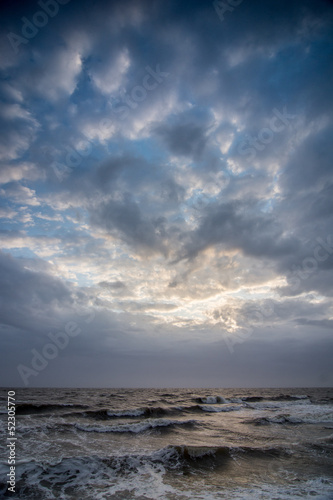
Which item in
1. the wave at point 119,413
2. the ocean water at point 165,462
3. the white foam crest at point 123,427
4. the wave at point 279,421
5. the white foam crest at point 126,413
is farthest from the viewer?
the white foam crest at point 126,413

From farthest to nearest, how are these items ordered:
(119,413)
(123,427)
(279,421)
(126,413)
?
1. (126,413)
2. (119,413)
3. (279,421)
4. (123,427)

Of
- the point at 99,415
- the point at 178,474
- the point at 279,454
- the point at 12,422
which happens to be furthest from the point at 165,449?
the point at 99,415

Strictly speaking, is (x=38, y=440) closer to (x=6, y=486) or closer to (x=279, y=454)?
(x=6, y=486)

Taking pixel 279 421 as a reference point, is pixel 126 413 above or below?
above

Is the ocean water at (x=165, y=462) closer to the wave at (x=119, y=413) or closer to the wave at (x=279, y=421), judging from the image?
the wave at (x=279, y=421)

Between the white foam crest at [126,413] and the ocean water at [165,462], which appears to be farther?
the white foam crest at [126,413]

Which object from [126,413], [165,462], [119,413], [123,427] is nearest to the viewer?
[165,462]

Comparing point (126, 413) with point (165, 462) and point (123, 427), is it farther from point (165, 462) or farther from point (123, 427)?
point (165, 462)

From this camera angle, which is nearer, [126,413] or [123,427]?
[123,427]

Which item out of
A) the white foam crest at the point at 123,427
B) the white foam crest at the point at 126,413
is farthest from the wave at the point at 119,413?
the white foam crest at the point at 123,427

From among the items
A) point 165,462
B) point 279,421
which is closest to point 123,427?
point 165,462

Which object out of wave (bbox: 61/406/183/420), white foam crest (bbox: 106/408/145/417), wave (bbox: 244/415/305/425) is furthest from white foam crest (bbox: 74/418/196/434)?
wave (bbox: 244/415/305/425)

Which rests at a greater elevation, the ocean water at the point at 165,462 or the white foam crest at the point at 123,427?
the ocean water at the point at 165,462

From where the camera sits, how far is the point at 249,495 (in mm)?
7805
